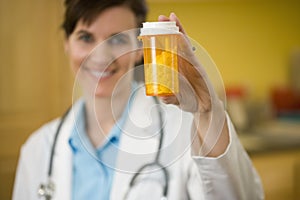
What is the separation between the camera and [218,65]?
1955mm

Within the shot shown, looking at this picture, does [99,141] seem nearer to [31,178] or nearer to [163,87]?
[31,178]

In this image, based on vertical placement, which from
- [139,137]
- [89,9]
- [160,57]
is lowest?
[139,137]

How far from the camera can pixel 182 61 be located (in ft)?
1.97

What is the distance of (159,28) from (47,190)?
0.46m

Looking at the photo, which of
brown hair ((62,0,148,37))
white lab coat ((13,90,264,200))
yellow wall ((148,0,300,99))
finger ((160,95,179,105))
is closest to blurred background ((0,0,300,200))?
yellow wall ((148,0,300,99))

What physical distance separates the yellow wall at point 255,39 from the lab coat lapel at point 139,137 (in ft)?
5.11

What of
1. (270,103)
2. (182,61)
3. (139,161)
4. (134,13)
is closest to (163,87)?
(182,61)

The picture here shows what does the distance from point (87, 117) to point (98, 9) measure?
25 cm

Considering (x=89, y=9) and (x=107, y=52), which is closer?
(x=107, y=52)

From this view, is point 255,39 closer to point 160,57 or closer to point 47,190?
point 47,190

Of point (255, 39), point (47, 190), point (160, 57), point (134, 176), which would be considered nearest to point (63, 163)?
point (47, 190)

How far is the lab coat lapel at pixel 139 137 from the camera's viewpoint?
A: 2.20 feet

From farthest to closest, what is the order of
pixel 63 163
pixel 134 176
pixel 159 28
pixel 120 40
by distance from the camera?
pixel 63 163 < pixel 134 176 < pixel 120 40 < pixel 159 28

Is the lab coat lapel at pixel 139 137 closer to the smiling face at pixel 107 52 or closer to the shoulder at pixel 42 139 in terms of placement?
the smiling face at pixel 107 52
